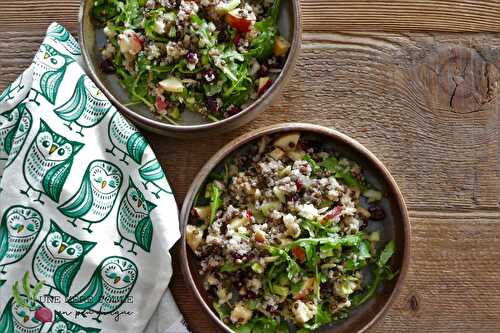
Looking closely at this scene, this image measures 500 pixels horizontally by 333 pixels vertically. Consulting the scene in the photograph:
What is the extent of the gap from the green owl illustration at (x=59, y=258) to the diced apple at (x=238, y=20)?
82 centimetres

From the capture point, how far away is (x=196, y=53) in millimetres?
1910

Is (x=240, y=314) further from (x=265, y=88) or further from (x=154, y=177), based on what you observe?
(x=265, y=88)

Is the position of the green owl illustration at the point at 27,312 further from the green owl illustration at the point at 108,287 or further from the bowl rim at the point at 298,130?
the bowl rim at the point at 298,130

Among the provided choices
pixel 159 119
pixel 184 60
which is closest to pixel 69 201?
pixel 159 119

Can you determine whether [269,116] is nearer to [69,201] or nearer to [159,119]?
→ [159,119]

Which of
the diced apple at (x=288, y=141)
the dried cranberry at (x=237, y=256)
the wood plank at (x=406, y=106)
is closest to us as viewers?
the dried cranberry at (x=237, y=256)

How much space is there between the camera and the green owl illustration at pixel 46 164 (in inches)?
75.6

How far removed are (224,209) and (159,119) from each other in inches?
14.0

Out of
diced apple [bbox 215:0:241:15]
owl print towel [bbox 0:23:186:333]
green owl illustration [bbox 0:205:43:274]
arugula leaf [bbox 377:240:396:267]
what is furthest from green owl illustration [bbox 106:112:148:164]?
arugula leaf [bbox 377:240:396:267]

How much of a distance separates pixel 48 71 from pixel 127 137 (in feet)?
1.06

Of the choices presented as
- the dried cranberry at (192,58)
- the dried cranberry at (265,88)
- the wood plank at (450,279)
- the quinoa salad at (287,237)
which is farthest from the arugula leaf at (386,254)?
the dried cranberry at (192,58)

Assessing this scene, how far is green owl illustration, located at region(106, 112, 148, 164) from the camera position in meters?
1.95

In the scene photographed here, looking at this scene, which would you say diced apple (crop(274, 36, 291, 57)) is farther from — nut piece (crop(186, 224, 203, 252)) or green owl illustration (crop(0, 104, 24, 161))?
green owl illustration (crop(0, 104, 24, 161))

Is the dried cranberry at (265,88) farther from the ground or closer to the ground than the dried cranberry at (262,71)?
closer to the ground
